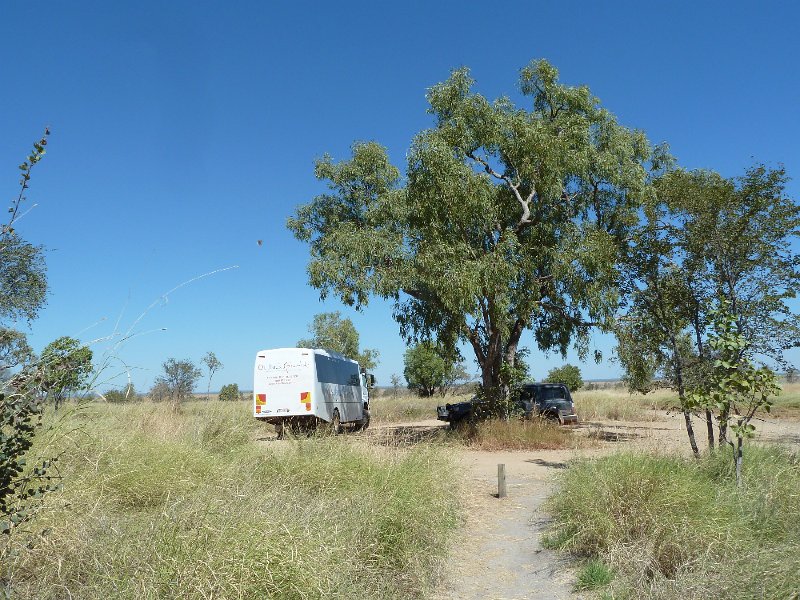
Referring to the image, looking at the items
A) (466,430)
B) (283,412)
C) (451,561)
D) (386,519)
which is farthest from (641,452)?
(283,412)

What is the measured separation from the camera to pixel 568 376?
51.9 meters

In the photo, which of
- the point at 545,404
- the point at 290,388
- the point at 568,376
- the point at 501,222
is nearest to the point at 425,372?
the point at 568,376

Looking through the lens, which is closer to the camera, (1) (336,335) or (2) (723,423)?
(2) (723,423)

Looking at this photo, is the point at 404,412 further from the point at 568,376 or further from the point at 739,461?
the point at 739,461

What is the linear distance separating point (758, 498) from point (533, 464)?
8090 millimetres

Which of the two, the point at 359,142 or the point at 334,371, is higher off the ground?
the point at 359,142

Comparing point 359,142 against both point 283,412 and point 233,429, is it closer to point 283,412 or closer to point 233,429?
point 283,412

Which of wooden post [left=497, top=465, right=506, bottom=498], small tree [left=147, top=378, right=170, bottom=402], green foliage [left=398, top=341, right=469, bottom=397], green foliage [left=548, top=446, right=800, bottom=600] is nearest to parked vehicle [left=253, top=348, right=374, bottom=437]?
small tree [left=147, top=378, right=170, bottom=402]

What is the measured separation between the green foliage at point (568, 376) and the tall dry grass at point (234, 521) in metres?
43.2

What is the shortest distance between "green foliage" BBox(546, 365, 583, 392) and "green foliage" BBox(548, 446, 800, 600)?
43.8 meters

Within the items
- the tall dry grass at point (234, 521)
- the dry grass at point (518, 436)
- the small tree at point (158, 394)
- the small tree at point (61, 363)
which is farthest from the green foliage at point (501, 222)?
the small tree at point (61, 363)

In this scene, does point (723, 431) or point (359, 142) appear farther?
point (359, 142)

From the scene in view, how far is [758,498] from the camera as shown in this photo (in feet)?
22.7

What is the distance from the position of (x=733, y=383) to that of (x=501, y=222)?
40.6 feet
